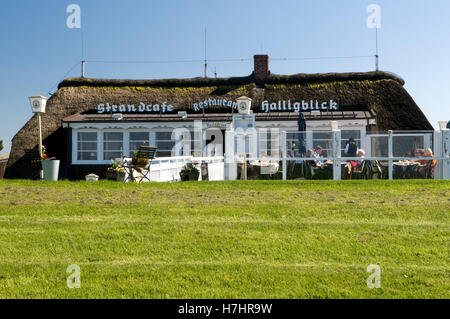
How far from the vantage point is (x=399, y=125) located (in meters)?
21.5

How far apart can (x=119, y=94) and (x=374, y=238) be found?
20.0 m

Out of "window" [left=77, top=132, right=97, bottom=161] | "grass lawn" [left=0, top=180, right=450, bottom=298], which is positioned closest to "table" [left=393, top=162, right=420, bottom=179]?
"grass lawn" [left=0, top=180, right=450, bottom=298]

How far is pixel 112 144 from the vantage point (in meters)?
20.1

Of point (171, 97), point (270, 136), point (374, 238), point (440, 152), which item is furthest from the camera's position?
point (171, 97)

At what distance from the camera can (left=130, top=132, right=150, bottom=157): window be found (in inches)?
786

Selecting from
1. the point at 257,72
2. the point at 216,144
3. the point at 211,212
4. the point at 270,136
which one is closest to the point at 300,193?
the point at 211,212

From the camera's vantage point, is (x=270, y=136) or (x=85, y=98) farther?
(x=85, y=98)

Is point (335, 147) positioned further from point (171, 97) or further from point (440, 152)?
point (171, 97)

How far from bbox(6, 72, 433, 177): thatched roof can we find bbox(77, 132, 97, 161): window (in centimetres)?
179

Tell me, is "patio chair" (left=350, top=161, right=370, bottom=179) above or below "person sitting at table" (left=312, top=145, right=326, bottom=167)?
below

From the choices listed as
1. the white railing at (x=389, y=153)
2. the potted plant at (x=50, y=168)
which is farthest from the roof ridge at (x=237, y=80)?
the potted plant at (x=50, y=168)

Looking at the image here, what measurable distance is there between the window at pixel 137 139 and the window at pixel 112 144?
1.61ft

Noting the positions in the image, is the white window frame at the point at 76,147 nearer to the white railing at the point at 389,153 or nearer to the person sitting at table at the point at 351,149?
the white railing at the point at 389,153

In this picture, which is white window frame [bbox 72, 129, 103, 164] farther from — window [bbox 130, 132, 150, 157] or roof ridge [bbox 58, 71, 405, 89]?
roof ridge [bbox 58, 71, 405, 89]
